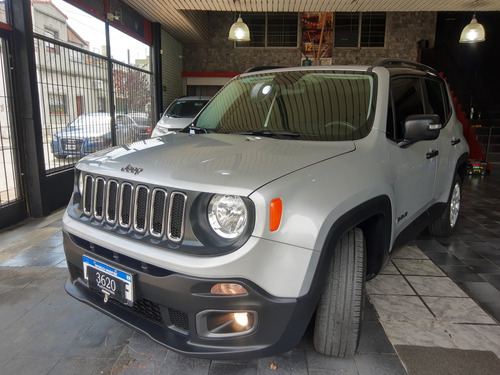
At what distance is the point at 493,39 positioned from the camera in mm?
14109

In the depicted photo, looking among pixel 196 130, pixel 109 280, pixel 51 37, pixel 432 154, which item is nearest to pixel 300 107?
pixel 196 130

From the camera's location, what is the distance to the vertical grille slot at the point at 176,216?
5.29 ft

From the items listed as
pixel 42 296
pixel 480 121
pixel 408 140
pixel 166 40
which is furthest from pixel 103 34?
pixel 480 121

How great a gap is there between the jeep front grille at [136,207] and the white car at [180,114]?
5490mm

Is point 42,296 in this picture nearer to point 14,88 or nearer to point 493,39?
point 14,88

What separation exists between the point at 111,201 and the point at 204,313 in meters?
0.76

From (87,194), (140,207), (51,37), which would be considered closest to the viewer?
(140,207)

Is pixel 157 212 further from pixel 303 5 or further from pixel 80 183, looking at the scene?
pixel 303 5

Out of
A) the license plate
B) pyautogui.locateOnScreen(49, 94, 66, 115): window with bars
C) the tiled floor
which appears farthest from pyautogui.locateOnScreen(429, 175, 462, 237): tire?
pyautogui.locateOnScreen(49, 94, 66, 115): window with bars

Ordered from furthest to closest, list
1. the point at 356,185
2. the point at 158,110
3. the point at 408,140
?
the point at 158,110 → the point at 408,140 → the point at 356,185

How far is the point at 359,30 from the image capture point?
1374 centimetres

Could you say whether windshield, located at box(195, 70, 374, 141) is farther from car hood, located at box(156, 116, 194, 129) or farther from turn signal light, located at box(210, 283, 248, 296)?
car hood, located at box(156, 116, 194, 129)

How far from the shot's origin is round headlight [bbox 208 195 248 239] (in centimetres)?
154

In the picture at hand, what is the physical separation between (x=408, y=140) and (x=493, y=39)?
49.5 ft
